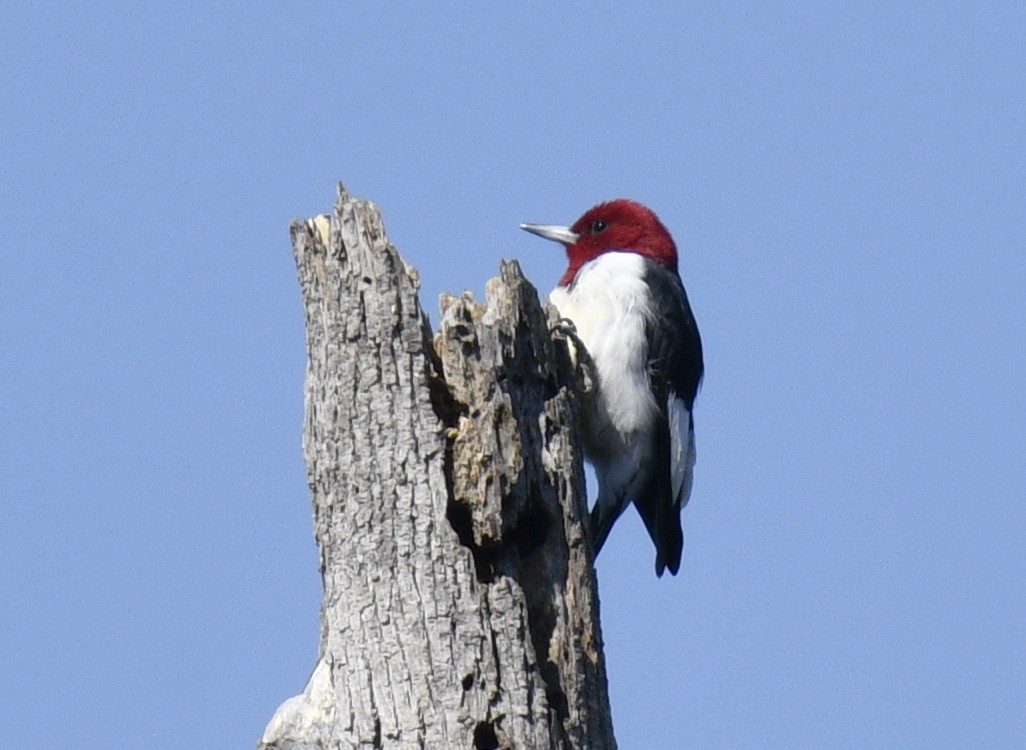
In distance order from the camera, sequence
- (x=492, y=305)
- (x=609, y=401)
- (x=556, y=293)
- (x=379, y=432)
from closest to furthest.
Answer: (x=379, y=432)
(x=492, y=305)
(x=609, y=401)
(x=556, y=293)

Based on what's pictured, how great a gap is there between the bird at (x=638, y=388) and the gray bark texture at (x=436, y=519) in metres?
1.37

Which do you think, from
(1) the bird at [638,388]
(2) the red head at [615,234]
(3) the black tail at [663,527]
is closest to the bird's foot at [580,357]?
(1) the bird at [638,388]

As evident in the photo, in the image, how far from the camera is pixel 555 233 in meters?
8.05

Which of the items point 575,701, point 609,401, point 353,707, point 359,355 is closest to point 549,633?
point 575,701

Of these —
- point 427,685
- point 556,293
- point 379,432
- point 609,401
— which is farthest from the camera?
point 556,293

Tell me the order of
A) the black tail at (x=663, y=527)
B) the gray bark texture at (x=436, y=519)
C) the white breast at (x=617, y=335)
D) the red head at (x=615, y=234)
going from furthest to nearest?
the red head at (x=615, y=234)
the black tail at (x=663, y=527)
the white breast at (x=617, y=335)
the gray bark texture at (x=436, y=519)

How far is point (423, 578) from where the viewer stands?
4.77m

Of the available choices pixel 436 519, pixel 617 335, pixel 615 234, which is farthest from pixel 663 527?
pixel 436 519

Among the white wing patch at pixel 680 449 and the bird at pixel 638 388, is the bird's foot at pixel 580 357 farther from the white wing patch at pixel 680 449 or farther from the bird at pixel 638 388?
the white wing patch at pixel 680 449

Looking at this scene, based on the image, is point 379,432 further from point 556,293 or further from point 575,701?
point 556,293

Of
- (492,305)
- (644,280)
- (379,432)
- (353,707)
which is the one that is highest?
(644,280)

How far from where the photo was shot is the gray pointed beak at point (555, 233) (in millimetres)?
8031

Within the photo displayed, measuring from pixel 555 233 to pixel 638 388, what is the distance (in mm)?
1530

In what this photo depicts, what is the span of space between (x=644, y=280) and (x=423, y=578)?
8.97 feet
